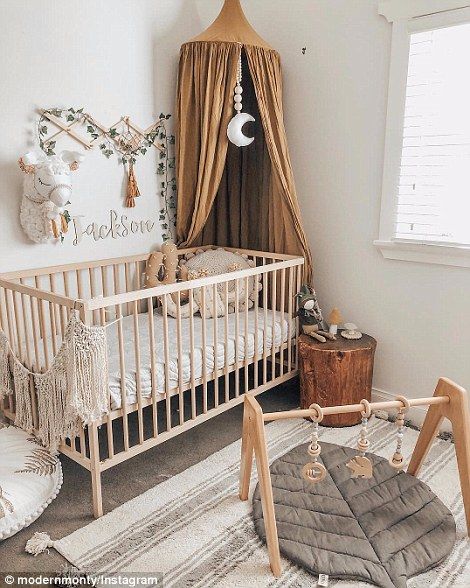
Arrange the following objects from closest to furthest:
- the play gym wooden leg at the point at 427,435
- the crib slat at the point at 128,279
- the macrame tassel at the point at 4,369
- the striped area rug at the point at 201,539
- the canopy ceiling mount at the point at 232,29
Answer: the striped area rug at the point at 201,539 < the play gym wooden leg at the point at 427,435 < the macrame tassel at the point at 4,369 < the canopy ceiling mount at the point at 232,29 < the crib slat at the point at 128,279

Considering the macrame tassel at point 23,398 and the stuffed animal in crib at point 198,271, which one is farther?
the stuffed animal in crib at point 198,271

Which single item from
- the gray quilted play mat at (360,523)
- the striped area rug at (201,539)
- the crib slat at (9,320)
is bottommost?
the striped area rug at (201,539)

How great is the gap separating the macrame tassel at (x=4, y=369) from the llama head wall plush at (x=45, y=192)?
0.52 metres

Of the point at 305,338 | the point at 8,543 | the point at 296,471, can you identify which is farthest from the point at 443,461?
the point at 8,543

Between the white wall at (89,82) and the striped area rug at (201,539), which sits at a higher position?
the white wall at (89,82)

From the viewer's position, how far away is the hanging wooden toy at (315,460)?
1831 millimetres

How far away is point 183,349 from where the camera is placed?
240 cm

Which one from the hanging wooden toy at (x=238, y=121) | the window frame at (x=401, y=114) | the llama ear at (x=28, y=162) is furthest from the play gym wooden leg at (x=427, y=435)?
the llama ear at (x=28, y=162)

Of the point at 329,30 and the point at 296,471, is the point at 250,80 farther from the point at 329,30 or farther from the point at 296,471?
the point at 296,471

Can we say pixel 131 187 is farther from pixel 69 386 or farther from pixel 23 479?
pixel 23 479

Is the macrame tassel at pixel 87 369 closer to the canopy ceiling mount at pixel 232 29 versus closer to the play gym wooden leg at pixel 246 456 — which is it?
the play gym wooden leg at pixel 246 456

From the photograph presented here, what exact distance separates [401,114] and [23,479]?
90.5 inches

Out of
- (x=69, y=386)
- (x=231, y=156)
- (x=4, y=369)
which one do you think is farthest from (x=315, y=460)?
(x=231, y=156)

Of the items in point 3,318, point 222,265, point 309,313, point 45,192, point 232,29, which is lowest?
point 309,313
